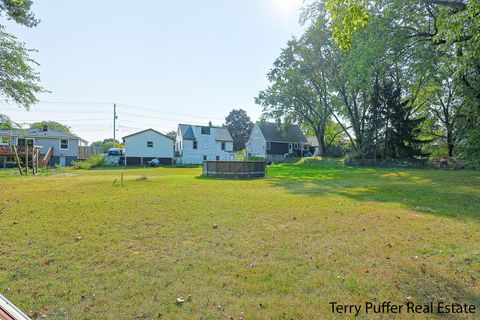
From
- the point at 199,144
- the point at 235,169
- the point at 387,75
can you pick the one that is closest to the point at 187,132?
the point at 199,144

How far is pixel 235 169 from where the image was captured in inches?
649

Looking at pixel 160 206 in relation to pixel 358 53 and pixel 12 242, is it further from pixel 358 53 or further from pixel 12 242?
pixel 358 53

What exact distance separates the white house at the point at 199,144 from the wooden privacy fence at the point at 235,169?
2139cm

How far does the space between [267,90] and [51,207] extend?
3158 centimetres

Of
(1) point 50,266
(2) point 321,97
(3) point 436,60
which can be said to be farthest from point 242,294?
(2) point 321,97

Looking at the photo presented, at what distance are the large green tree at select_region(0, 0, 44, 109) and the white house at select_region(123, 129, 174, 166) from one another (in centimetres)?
1835

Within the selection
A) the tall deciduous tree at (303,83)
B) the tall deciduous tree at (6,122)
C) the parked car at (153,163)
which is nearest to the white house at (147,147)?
the parked car at (153,163)

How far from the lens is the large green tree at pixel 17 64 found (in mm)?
14211

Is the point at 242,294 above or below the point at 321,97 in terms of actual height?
below

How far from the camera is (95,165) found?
102ft

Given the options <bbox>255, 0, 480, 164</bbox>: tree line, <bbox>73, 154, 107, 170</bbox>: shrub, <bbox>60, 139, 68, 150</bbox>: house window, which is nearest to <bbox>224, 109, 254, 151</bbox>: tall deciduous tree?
<bbox>255, 0, 480, 164</bbox>: tree line

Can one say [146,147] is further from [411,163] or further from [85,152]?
[411,163]

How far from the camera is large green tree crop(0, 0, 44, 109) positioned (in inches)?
559

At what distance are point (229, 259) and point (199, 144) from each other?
35981mm
